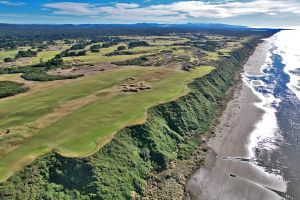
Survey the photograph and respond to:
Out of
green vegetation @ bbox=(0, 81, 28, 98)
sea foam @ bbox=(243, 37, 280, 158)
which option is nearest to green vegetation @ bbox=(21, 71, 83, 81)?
green vegetation @ bbox=(0, 81, 28, 98)

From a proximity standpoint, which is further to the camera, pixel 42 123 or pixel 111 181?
pixel 42 123

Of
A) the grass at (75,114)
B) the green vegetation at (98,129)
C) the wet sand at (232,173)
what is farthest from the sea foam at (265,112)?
the grass at (75,114)

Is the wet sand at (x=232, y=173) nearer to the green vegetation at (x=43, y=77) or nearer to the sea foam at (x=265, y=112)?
the sea foam at (x=265, y=112)

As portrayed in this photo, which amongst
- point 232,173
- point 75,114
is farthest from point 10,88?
point 232,173

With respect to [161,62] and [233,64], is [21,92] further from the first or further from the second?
[233,64]

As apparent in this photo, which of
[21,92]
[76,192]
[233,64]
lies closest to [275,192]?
[76,192]

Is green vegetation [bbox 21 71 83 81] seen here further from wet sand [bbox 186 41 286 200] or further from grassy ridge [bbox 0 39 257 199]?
wet sand [bbox 186 41 286 200]
